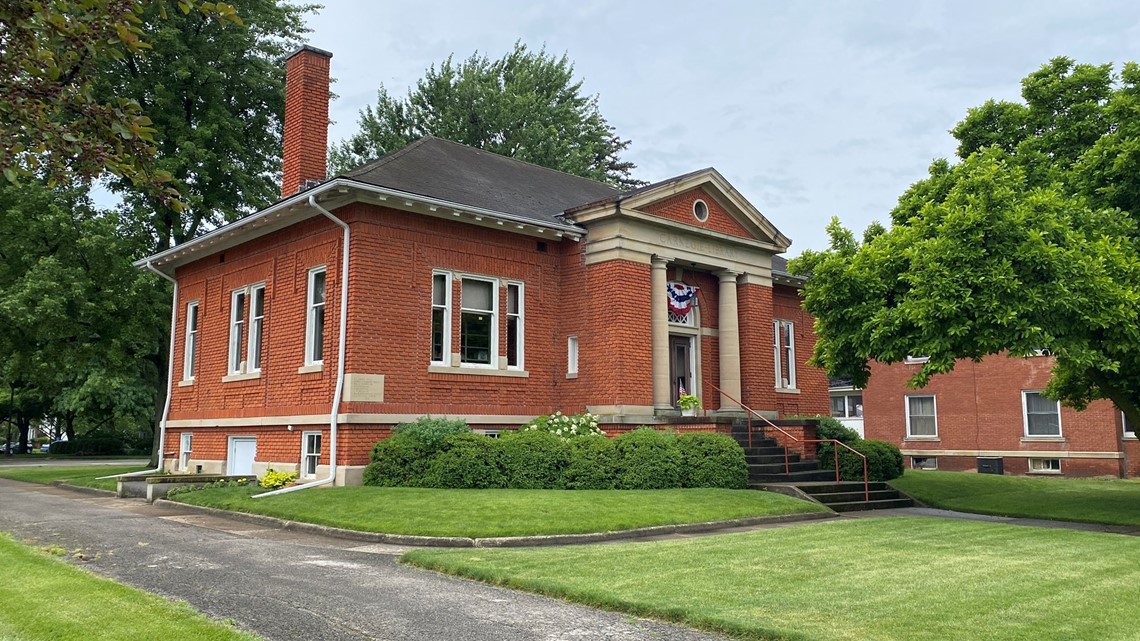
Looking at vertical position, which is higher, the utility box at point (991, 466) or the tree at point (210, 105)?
the tree at point (210, 105)

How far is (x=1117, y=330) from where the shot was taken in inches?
535

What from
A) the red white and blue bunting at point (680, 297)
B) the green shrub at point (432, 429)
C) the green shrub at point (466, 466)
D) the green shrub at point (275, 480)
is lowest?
the green shrub at point (275, 480)

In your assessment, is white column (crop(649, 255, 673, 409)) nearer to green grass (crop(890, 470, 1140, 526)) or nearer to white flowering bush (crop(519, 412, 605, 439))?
white flowering bush (crop(519, 412, 605, 439))

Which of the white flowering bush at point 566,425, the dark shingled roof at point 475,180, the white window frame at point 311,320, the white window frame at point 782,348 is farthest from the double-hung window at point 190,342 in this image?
the white window frame at point 782,348

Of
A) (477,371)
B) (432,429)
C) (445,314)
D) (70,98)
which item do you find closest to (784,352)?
(477,371)

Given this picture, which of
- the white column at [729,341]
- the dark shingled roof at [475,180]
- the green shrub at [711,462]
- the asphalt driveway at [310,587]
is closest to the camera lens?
the asphalt driveway at [310,587]

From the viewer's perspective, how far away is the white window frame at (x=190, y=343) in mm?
23062

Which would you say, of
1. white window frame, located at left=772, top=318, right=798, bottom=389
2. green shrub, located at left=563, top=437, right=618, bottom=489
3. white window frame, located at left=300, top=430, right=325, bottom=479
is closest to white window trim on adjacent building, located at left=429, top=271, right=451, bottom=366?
white window frame, located at left=300, top=430, right=325, bottom=479

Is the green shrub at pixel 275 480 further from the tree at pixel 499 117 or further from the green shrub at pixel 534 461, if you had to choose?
the tree at pixel 499 117

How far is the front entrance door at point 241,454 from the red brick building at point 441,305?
0.31 feet

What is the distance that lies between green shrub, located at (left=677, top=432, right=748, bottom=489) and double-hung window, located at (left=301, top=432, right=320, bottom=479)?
23.8 feet

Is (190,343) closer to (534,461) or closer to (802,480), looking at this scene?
(534,461)

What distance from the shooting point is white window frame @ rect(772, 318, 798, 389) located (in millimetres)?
25594

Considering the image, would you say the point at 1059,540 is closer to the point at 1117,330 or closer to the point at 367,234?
the point at 1117,330
